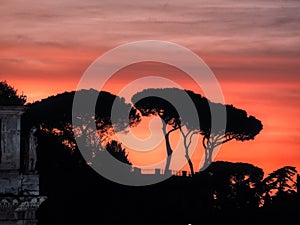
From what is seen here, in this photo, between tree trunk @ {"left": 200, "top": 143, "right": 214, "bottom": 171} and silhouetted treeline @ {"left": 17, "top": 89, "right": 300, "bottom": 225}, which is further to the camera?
tree trunk @ {"left": 200, "top": 143, "right": 214, "bottom": 171}

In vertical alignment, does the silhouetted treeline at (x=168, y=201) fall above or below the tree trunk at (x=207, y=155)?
below

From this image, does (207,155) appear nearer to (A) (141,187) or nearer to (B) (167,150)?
(B) (167,150)

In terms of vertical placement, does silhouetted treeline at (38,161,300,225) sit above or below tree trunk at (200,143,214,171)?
below

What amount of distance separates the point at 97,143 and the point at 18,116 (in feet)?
130

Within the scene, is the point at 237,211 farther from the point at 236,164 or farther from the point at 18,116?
the point at 18,116

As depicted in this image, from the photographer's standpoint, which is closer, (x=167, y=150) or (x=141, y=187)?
(x=141, y=187)

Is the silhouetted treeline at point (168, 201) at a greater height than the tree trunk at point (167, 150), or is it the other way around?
the tree trunk at point (167, 150)

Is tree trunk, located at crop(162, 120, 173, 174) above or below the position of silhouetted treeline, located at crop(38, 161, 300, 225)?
above

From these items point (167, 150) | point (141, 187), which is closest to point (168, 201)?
point (141, 187)

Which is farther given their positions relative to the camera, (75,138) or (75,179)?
(75,138)

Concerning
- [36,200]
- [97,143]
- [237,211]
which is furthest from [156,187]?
[36,200]

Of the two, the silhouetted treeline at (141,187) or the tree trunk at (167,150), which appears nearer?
the silhouetted treeline at (141,187)

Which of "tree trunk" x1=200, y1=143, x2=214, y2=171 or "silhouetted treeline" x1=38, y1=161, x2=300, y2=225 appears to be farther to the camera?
"tree trunk" x1=200, y1=143, x2=214, y2=171

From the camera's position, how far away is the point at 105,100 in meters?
92.4
